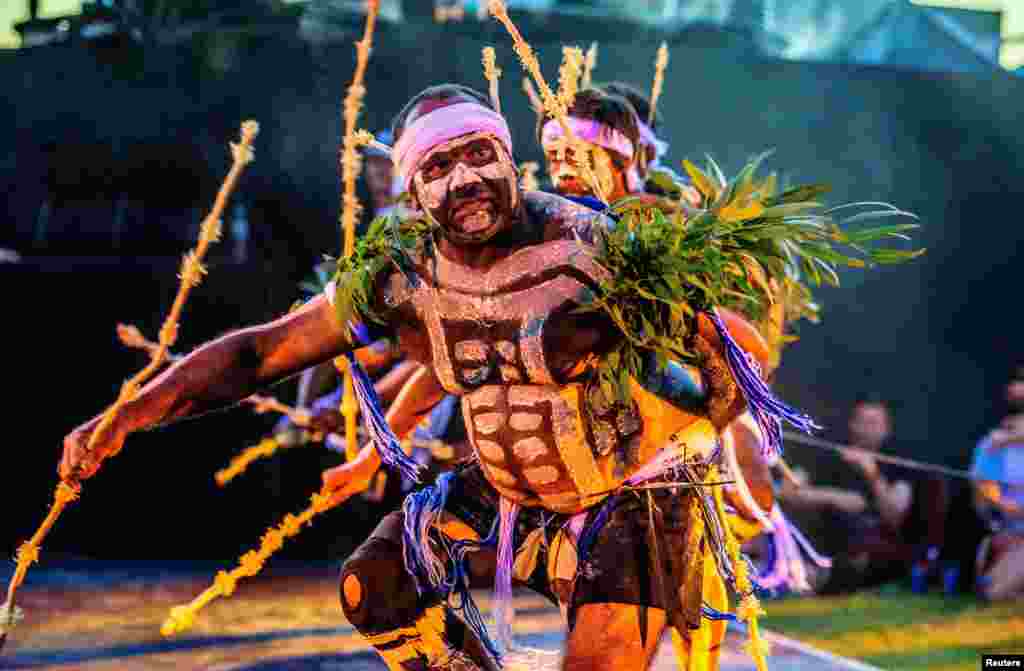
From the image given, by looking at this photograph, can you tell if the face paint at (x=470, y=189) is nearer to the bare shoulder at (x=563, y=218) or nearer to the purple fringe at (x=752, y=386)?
the bare shoulder at (x=563, y=218)

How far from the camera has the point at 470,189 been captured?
2623mm

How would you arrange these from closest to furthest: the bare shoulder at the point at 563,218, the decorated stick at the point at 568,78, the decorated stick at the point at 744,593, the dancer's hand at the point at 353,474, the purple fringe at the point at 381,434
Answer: the bare shoulder at the point at 563,218 < the purple fringe at the point at 381,434 < the decorated stick at the point at 744,593 < the dancer's hand at the point at 353,474 < the decorated stick at the point at 568,78

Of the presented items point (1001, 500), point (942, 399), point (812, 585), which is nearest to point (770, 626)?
point (812, 585)

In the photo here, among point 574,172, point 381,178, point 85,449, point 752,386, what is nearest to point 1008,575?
point 381,178

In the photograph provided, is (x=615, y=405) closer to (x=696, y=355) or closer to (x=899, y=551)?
(x=696, y=355)

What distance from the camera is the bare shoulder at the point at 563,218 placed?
2.76m

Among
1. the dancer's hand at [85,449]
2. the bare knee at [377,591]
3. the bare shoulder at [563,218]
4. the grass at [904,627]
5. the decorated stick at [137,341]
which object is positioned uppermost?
the decorated stick at [137,341]

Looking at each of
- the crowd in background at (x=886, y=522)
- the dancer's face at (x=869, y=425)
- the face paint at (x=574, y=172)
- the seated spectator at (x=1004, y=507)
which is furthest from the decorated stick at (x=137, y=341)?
the seated spectator at (x=1004, y=507)

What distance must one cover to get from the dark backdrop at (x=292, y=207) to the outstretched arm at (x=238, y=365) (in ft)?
14.6

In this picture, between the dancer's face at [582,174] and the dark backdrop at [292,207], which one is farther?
the dark backdrop at [292,207]

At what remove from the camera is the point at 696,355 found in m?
2.73

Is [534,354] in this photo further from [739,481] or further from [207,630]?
[207,630]

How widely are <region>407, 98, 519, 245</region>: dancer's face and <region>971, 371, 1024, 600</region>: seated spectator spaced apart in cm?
439

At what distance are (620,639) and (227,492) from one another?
533 cm
